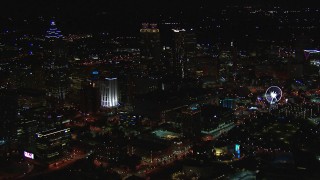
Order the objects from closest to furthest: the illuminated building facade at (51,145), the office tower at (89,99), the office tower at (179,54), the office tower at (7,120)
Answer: the illuminated building facade at (51,145), the office tower at (7,120), the office tower at (89,99), the office tower at (179,54)

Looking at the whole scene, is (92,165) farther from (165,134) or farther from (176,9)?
(176,9)

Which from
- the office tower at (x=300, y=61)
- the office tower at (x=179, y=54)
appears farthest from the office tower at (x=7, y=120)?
the office tower at (x=300, y=61)

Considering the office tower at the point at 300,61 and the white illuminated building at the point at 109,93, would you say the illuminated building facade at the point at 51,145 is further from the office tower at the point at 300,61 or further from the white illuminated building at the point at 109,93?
the office tower at the point at 300,61

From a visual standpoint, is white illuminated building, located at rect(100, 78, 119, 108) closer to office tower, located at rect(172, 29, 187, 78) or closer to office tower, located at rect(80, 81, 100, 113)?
office tower, located at rect(80, 81, 100, 113)

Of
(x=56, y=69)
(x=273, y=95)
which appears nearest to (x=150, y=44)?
(x=56, y=69)

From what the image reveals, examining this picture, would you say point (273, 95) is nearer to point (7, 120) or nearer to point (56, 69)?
point (7, 120)

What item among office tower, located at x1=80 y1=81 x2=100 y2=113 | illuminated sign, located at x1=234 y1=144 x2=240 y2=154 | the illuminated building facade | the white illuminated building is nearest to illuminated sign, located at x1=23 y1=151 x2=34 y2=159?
the illuminated building facade

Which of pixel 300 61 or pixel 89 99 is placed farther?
pixel 300 61
